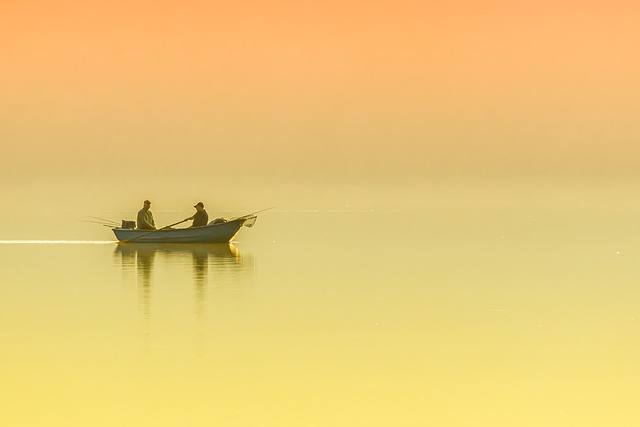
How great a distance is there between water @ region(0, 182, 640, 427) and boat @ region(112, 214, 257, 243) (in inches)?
262

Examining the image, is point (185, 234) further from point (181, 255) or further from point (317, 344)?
point (317, 344)

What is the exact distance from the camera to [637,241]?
49.0 metres

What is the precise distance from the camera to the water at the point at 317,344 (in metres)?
13.5

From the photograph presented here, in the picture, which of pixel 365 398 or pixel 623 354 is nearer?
pixel 365 398

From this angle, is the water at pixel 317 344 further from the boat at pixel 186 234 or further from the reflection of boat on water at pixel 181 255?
the boat at pixel 186 234

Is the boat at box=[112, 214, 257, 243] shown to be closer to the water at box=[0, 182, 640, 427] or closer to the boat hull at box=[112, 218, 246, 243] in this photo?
the boat hull at box=[112, 218, 246, 243]

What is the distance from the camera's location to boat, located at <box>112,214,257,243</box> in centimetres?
4194

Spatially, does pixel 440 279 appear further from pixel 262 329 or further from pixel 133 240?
pixel 133 240

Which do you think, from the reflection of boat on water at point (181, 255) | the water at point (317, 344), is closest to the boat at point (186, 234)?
the reflection of boat on water at point (181, 255)

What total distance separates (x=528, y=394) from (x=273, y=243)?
1383 inches

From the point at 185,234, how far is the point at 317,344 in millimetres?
24553

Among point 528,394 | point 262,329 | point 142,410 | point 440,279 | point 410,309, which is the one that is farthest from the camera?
point 440,279

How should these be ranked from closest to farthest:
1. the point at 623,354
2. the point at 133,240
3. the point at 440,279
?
the point at 623,354 → the point at 440,279 → the point at 133,240

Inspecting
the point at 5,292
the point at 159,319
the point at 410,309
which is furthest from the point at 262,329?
the point at 5,292
